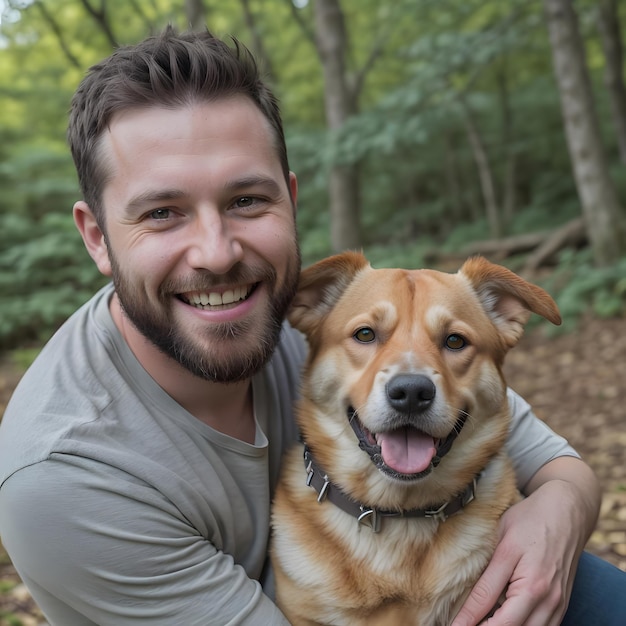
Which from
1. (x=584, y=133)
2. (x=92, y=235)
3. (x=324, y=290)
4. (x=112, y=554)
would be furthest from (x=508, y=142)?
(x=112, y=554)

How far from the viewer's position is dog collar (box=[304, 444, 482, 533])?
81.7 inches

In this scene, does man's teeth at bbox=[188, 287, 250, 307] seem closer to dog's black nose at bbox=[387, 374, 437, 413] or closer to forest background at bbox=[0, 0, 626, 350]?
dog's black nose at bbox=[387, 374, 437, 413]

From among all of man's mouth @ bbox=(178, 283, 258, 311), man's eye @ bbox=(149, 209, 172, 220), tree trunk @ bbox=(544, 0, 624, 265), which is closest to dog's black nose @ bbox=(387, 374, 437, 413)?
man's mouth @ bbox=(178, 283, 258, 311)

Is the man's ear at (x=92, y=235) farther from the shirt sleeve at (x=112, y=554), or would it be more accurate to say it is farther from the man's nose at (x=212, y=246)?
the shirt sleeve at (x=112, y=554)

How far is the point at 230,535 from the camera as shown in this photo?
1977 millimetres

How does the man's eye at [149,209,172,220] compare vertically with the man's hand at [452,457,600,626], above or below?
above

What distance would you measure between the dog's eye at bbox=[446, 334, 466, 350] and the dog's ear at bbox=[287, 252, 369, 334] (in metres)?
0.46

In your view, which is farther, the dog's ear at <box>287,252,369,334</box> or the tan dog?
the dog's ear at <box>287,252,369,334</box>

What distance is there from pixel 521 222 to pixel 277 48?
716cm

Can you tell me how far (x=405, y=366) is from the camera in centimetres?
194

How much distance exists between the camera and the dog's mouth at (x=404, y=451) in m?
1.94

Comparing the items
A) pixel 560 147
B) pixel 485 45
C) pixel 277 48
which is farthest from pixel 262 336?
pixel 277 48

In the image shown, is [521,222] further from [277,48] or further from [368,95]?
[277,48]

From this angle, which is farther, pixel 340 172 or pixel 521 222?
pixel 521 222
